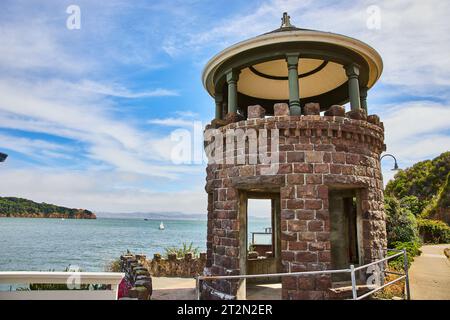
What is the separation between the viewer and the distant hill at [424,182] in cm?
3872

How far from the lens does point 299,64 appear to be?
33.2 feet

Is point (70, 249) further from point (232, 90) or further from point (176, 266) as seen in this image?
point (232, 90)

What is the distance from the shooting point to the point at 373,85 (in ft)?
34.1

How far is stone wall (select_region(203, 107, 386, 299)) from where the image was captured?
7258 mm

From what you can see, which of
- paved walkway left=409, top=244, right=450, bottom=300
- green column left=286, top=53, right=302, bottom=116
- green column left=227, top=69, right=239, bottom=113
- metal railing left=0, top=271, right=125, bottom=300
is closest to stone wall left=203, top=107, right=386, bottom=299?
green column left=286, top=53, right=302, bottom=116

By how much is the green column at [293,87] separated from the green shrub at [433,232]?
23.2 m

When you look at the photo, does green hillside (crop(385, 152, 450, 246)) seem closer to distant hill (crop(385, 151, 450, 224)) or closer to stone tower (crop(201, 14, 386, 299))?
distant hill (crop(385, 151, 450, 224))

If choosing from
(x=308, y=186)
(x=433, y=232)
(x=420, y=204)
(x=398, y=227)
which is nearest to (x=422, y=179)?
(x=420, y=204)

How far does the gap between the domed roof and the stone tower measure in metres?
0.03

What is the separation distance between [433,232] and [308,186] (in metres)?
23.8

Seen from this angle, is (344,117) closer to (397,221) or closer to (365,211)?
(365,211)

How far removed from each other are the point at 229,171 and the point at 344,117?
3.36 metres

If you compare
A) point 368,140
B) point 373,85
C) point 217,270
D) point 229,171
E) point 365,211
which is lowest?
point 217,270
